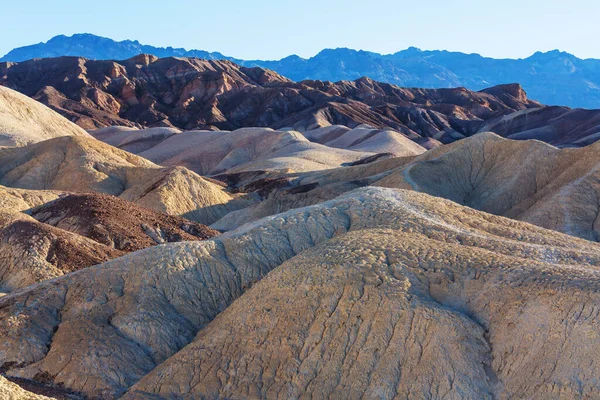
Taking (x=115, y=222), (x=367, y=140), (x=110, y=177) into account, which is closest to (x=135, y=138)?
(x=367, y=140)

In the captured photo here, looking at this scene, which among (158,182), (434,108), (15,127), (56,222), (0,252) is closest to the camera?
(0,252)

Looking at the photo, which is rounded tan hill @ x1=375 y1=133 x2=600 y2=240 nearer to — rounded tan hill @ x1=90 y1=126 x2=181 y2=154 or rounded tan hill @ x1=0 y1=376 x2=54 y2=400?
rounded tan hill @ x1=0 y1=376 x2=54 y2=400

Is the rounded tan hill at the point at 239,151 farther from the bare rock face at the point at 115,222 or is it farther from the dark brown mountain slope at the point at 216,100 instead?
the bare rock face at the point at 115,222

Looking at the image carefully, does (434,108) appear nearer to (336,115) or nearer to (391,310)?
(336,115)

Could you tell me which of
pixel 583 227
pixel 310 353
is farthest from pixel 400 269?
pixel 583 227

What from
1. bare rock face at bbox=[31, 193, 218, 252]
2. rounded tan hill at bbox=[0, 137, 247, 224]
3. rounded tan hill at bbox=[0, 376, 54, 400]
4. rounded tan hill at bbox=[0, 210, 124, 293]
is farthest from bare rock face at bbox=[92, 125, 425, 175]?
rounded tan hill at bbox=[0, 376, 54, 400]

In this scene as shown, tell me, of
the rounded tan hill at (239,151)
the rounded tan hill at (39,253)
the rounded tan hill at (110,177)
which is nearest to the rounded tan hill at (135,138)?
the rounded tan hill at (239,151)
